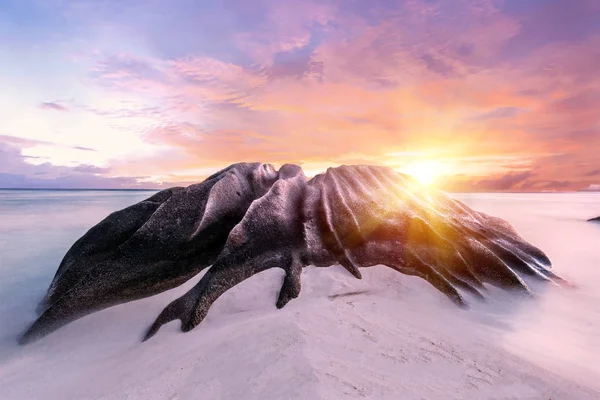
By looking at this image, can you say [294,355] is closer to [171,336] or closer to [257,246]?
[171,336]

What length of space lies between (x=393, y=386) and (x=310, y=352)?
84cm

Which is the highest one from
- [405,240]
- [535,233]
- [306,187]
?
[306,187]

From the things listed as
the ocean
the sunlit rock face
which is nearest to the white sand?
the ocean

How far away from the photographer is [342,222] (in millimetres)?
7012

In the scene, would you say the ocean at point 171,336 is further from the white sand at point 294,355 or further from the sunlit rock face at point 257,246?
the sunlit rock face at point 257,246

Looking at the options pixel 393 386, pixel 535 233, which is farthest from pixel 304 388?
pixel 535 233

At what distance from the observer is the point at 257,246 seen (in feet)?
19.7

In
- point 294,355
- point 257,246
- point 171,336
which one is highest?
point 257,246

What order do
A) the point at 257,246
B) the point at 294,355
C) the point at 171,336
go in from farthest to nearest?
the point at 257,246 < the point at 171,336 < the point at 294,355

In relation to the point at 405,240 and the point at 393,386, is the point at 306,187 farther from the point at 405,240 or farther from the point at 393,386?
the point at 393,386

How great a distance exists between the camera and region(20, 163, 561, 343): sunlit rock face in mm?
5504

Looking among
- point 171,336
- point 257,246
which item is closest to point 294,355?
point 171,336

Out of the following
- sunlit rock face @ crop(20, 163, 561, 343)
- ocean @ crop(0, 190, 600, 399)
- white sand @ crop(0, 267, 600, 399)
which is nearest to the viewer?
white sand @ crop(0, 267, 600, 399)

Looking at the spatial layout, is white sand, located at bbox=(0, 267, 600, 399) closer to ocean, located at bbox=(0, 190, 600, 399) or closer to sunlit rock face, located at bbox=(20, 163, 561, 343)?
ocean, located at bbox=(0, 190, 600, 399)
